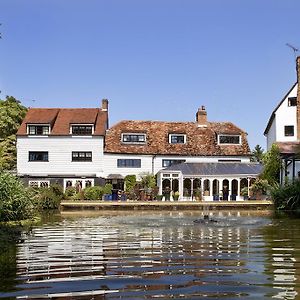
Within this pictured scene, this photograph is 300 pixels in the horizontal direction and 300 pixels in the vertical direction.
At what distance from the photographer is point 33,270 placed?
10055mm

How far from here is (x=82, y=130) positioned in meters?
51.6

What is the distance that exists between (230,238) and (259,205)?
21.4 meters

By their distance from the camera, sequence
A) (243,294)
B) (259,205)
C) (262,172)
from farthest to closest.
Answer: (262,172), (259,205), (243,294)

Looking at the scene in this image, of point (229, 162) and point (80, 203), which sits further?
point (229, 162)

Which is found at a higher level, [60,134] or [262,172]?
[60,134]

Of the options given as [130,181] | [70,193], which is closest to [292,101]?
[130,181]

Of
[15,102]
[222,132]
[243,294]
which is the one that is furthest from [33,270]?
[15,102]

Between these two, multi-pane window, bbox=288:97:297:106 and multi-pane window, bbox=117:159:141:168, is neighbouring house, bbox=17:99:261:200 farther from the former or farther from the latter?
multi-pane window, bbox=288:97:297:106

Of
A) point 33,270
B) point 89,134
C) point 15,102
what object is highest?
point 15,102

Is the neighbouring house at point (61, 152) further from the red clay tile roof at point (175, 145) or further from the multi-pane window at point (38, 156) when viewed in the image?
the red clay tile roof at point (175, 145)

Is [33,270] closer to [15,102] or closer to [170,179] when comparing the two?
[170,179]

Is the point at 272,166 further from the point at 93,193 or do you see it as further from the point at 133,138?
the point at 133,138

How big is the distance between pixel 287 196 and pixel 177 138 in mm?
22351

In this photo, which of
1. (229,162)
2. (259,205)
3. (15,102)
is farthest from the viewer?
(15,102)
